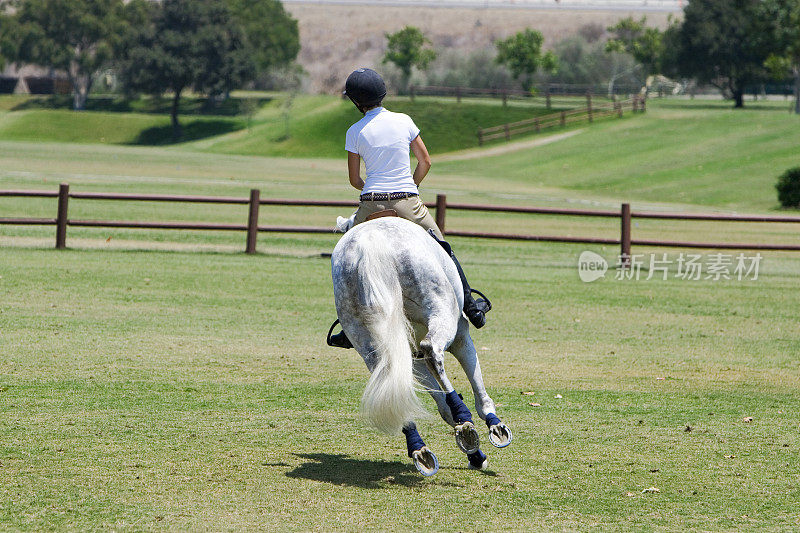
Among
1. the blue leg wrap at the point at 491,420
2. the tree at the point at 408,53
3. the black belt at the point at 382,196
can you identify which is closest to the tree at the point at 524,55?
the tree at the point at 408,53

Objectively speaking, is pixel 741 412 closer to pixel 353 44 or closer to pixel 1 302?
pixel 1 302

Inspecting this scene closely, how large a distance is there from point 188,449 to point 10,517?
155cm

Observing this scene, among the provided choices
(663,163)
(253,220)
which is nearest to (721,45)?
(663,163)

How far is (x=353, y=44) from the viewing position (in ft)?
604

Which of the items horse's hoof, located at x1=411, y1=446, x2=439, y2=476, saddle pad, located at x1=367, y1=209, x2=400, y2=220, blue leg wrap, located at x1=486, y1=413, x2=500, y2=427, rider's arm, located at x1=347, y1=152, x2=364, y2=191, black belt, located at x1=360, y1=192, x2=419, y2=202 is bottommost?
horse's hoof, located at x1=411, y1=446, x2=439, y2=476

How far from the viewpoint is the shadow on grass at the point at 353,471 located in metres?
5.90

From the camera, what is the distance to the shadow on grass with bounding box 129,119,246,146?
287 feet

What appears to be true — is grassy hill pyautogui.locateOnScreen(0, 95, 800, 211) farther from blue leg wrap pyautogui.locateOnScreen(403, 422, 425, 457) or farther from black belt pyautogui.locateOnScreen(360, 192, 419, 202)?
blue leg wrap pyautogui.locateOnScreen(403, 422, 425, 457)

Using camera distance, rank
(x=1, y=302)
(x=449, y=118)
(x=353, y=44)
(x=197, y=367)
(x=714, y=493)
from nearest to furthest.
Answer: (x=714, y=493) → (x=197, y=367) → (x=1, y=302) → (x=449, y=118) → (x=353, y=44)

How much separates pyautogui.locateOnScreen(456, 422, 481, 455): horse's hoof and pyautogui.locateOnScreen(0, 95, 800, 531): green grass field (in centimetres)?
24

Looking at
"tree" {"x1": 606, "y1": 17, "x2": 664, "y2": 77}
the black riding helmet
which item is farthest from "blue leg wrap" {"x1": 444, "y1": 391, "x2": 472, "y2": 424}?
"tree" {"x1": 606, "y1": 17, "x2": 664, "y2": 77}

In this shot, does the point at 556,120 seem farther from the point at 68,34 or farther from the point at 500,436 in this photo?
the point at 500,436

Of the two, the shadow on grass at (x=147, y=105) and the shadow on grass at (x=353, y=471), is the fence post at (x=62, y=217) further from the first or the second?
the shadow on grass at (x=147, y=105)

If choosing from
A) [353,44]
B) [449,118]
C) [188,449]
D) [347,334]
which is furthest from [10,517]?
[353,44]
